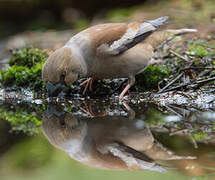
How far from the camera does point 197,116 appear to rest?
3949mm

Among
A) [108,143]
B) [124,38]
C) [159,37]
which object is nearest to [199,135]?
[108,143]

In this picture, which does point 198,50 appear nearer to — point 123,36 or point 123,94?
point 123,36

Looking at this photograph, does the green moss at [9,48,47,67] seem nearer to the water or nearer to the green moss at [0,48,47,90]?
the green moss at [0,48,47,90]

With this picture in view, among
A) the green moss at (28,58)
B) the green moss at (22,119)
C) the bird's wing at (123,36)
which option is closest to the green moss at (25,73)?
the green moss at (28,58)

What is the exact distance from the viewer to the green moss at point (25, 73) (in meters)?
5.84

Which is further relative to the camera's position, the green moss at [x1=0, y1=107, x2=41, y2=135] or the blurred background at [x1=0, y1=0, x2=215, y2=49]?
the blurred background at [x1=0, y1=0, x2=215, y2=49]

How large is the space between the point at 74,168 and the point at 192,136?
3.80 feet

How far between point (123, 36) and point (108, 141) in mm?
2618

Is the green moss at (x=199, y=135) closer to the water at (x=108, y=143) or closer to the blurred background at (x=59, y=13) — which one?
the water at (x=108, y=143)

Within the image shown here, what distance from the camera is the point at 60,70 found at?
4.83m

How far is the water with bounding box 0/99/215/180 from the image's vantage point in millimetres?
2715

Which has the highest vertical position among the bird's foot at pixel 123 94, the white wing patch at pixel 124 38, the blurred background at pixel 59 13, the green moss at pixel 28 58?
the white wing patch at pixel 124 38

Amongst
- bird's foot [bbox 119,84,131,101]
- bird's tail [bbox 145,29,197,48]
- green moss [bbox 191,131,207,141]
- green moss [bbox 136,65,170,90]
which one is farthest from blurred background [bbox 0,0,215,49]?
green moss [bbox 191,131,207,141]

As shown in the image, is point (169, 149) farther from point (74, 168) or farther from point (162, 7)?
point (162, 7)
